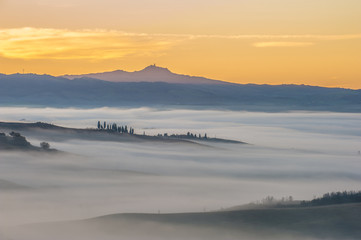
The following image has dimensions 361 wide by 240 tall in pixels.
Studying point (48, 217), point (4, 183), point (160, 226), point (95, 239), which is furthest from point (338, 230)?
point (4, 183)

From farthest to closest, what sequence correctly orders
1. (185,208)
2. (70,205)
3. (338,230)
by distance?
(70,205), (185,208), (338,230)

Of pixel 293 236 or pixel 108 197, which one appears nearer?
pixel 293 236

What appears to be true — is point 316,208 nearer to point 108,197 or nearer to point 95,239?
point 95,239

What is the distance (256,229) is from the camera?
11944 centimetres

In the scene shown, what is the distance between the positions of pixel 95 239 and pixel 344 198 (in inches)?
2630

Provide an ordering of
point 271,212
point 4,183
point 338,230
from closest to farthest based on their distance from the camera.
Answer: point 338,230 < point 271,212 < point 4,183

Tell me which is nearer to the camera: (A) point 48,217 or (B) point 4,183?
(A) point 48,217

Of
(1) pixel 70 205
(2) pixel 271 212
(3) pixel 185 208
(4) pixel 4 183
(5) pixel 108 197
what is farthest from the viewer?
(4) pixel 4 183

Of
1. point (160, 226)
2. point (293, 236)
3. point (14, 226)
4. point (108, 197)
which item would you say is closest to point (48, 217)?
point (14, 226)

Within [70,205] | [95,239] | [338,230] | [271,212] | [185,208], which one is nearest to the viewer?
[95,239]

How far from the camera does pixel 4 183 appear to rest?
194 metres

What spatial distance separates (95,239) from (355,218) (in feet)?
154

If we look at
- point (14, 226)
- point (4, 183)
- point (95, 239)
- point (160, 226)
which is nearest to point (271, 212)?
point (160, 226)

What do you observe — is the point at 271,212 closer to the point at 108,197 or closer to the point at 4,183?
the point at 108,197
